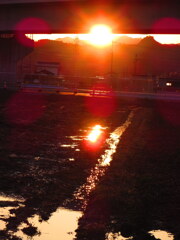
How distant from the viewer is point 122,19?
114 feet

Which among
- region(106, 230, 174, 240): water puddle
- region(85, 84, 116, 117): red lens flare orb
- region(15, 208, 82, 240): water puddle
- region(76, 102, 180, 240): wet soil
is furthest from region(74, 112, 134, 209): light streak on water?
region(85, 84, 116, 117): red lens flare orb

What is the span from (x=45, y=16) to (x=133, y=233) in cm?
3454

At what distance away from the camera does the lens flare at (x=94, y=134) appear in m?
15.0

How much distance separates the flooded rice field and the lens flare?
0.11 feet

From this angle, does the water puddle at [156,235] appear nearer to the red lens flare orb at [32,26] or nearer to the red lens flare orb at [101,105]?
the red lens flare orb at [101,105]

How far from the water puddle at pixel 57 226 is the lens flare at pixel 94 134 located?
803 centimetres

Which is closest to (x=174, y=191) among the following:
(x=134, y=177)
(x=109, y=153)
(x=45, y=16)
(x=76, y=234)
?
(x=134, y=177)

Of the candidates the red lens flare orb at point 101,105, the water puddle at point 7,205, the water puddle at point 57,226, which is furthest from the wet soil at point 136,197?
the red lens flare orb at point 101,105

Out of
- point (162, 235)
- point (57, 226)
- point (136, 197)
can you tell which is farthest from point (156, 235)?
point (136, 197)

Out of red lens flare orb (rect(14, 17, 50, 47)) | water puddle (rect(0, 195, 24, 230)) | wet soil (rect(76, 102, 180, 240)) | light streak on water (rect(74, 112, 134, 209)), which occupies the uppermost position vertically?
red lens flare orb (rect(14, 17, 50, 47))

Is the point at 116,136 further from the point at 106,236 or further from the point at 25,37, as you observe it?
the point at 25,37

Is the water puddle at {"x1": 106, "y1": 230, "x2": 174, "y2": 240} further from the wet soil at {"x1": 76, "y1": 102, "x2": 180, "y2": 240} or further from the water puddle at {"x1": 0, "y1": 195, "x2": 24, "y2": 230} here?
the water puddle at {"x1": 0, "y1": 195, "x2": 24, "y2": 230}

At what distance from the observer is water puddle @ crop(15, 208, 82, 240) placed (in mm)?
5471

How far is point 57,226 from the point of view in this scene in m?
5.92
